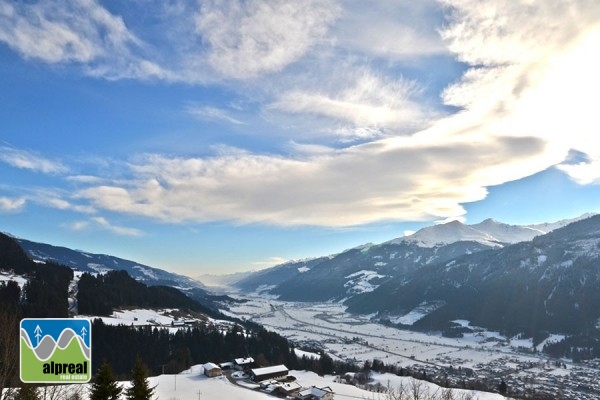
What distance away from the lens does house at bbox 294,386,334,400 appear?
7400 cm

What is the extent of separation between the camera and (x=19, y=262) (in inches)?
6196

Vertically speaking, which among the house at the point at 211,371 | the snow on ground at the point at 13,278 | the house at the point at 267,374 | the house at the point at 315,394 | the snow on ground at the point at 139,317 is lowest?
the house at the point at 315,394

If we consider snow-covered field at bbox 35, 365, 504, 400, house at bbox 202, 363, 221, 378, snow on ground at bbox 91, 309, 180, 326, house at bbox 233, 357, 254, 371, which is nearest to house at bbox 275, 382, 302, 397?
snow-covered field at bbox 35, 365, 504, 400

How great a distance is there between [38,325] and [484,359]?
210 metres

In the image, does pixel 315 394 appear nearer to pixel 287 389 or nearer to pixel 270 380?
pixel 287 389

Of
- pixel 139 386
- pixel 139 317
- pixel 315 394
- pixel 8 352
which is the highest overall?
pixel 8 352

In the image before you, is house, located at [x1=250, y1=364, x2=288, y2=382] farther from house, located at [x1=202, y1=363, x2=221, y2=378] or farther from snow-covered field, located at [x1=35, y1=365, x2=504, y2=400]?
house, located at [x1=202, y1=363, x2=221, y2=378]

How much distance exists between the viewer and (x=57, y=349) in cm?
1886

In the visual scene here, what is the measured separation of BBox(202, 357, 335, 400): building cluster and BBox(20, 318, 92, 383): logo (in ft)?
203

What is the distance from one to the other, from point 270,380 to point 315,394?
50.0 feet

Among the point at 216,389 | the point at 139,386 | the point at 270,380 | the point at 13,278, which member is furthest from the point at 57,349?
the point at 13,278

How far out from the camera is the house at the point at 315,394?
74000mm

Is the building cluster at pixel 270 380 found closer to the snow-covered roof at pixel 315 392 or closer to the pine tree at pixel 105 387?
the snow-covered roof at pixel 315 392

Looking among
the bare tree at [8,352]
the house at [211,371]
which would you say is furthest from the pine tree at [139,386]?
the house at [211,371]
